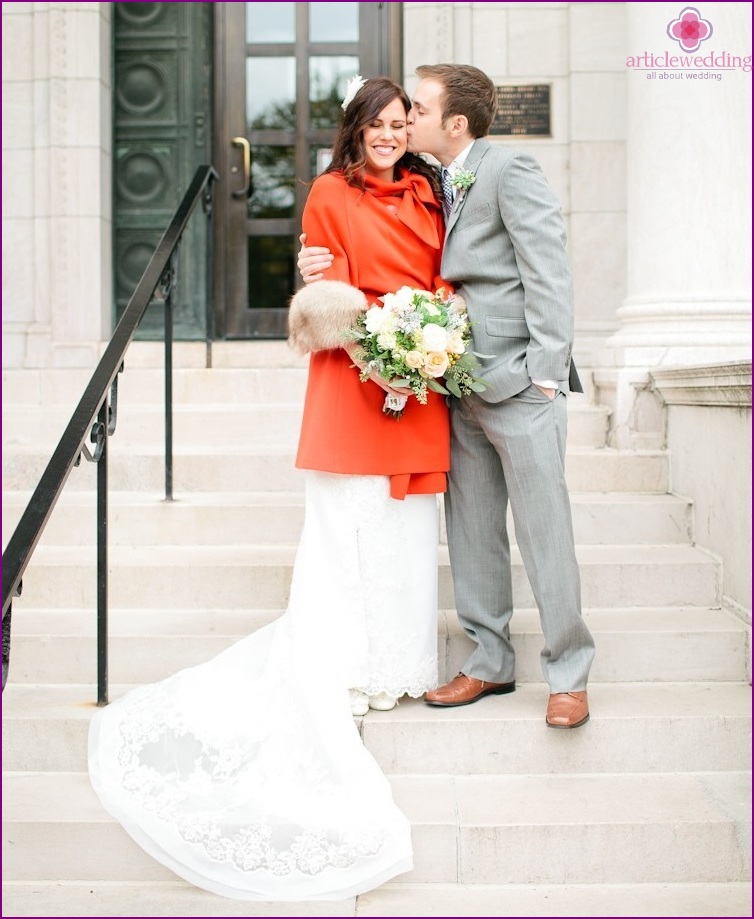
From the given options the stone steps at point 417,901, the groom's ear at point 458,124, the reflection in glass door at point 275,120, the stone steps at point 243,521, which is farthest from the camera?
the reflection in glass door at point 275,120

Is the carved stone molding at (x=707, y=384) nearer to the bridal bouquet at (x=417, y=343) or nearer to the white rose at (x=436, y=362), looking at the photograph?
the bridal bouquet at (x=417, y=343)

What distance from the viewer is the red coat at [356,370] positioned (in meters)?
3.28

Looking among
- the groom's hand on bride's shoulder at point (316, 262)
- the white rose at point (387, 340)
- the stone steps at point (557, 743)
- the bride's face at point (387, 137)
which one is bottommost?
the stone steps at point (557, 743)

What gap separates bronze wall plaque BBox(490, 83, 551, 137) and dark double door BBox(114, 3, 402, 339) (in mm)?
1073

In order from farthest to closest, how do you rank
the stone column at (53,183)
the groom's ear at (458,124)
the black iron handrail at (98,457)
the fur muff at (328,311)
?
the stone column at (53,183)
the groom's ear at (458,124)
the fur muff at (328,311)
the black iron handrail at (98,457)

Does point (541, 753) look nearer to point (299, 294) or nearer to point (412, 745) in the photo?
point (412, 745)

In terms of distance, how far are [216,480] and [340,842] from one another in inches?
95.8

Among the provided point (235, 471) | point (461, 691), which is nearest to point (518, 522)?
point (461, 691)

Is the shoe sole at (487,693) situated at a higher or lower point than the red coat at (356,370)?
lower

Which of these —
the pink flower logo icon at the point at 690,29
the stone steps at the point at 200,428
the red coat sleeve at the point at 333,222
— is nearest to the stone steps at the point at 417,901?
the red coat sleeve at the point at 333,222

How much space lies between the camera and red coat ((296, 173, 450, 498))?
3277 millimetres

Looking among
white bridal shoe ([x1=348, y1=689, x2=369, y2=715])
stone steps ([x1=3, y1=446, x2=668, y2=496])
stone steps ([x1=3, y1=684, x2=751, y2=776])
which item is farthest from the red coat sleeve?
stone steps ([x1=3, y1=446, x2=668, y2=496])

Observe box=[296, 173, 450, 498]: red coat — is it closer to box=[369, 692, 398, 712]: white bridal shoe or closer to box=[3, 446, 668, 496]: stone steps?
box=[369, 692, 398, 712]: white bridal shoe

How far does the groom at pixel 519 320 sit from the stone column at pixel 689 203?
1.87 m
